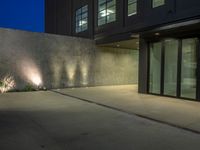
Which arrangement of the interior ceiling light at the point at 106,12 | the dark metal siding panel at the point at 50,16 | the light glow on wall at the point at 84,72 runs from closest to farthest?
the interior ceiling light at the point at 106,12 < the light glow on wall at the point at 84,72 < the dark metal siding panel at the point at 50,16

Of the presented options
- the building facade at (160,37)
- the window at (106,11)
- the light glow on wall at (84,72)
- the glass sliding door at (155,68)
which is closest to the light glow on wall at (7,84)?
the light glow on wall at (84,72)

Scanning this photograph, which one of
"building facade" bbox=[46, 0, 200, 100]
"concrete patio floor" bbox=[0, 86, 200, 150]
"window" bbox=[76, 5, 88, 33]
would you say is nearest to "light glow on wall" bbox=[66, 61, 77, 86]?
"building facade" bbox=[46, 0, 200, 100]

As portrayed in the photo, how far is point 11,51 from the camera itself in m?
10.5

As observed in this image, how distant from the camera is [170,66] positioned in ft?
28.7

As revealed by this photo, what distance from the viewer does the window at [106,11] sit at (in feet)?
40.5

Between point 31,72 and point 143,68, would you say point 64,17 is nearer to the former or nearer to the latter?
point 31,72

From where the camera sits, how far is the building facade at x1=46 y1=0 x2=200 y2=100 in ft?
25.6

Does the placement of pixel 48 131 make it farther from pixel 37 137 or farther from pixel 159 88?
pixel 159 88

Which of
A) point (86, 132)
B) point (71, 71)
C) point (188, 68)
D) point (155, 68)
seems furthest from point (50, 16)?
point (86, 132)

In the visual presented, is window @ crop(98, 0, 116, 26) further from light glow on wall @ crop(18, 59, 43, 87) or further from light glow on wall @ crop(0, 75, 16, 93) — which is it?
light glow on wall @ crop(0, 75, 16, 93)

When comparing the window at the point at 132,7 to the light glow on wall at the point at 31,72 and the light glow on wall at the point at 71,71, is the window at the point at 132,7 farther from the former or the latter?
the light glow on wall at the point at 31,72

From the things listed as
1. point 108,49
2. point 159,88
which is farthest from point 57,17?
point 159,88

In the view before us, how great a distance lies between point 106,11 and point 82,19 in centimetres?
317

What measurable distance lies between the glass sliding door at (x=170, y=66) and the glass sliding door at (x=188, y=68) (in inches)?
13.7
